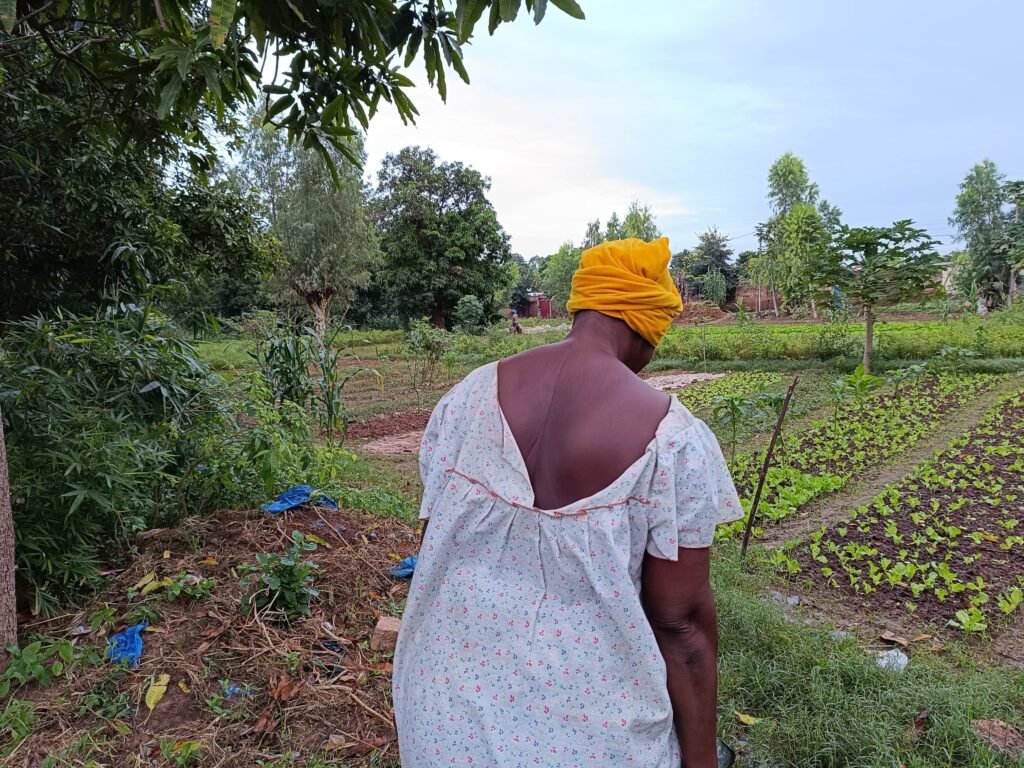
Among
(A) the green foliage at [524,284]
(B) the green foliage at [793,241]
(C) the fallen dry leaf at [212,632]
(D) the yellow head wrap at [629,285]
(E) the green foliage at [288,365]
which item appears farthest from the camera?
(A) the green foliage at [524,284]

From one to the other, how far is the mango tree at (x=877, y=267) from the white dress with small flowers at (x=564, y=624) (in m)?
12.4

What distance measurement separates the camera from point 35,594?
2.71 metres

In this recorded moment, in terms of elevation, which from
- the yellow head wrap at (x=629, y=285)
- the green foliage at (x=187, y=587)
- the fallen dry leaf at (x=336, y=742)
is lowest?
the fallen dry leaf at (x=336, y=742)

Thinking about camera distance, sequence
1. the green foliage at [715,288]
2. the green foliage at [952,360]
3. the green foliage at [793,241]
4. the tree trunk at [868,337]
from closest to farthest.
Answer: the green foliage at [952,360]
the tree trunk at [868,337]
the green foliage at [793,241]
the green foliage at [715,288]

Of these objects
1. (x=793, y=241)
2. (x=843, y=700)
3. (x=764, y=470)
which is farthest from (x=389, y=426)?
(x=793, y=241)

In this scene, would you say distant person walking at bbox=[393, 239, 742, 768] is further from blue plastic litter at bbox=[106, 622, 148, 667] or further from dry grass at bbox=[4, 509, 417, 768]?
blue plastic litter at bbox=[106, 622, 148, 667]

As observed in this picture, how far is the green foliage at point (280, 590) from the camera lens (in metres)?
2.78

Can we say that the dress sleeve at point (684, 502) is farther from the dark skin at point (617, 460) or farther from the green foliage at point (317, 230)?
the green foliage at point (317, 230)

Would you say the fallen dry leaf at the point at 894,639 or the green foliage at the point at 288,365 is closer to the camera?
the fallen dry leaf at the point at 894,639

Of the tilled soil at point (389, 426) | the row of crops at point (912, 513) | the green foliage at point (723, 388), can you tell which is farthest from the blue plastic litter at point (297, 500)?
the green foliage at point (723, 388)

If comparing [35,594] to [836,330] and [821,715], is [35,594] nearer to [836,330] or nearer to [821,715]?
[821,715]

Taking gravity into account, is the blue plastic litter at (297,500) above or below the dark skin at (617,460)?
below

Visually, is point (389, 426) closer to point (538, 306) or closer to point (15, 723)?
point (15, 723)

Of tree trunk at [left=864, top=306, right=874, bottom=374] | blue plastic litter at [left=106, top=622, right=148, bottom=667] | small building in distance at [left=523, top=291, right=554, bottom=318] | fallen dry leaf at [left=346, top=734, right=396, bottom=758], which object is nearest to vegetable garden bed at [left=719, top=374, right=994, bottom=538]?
tree trunk at [left=864, top=306, right=874, bottom=374]
